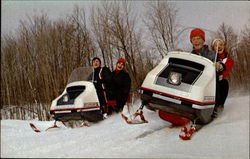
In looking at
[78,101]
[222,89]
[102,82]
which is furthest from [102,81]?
[222,89]

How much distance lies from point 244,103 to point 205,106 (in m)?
0.35

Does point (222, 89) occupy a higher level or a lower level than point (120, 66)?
lower

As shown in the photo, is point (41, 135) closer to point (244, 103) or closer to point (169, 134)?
point (169, 134)

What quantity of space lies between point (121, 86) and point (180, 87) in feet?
0.48

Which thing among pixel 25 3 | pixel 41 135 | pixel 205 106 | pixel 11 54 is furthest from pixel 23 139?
pixel 205 106

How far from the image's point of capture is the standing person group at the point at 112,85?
0.62 metres

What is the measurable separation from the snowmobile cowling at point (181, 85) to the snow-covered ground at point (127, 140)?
0.22 ft

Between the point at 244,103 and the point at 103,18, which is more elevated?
the point at 103,18

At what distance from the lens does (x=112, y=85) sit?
26.1 inches

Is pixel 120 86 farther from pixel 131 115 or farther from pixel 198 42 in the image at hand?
pixel 198 42

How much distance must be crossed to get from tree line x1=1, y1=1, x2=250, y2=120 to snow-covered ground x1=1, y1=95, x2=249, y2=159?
0.25 feet

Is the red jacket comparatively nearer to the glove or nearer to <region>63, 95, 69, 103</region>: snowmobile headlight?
the glove

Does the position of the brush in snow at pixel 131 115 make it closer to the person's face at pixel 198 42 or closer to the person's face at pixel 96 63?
the person's face at pixel 96 63

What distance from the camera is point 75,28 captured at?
560 mm
